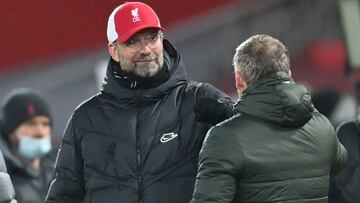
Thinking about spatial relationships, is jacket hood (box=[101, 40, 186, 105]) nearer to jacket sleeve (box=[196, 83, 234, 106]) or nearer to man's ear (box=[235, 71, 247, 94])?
jacket sleeve (box=[196, 83, 234, 106])

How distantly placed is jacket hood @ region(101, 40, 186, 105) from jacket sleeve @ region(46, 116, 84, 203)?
22 cm

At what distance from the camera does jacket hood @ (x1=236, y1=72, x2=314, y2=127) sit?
399 centimetres

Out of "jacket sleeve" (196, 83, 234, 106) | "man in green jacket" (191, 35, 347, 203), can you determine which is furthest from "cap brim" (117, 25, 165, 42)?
"man in green jacket" (191, 35, 347, 203)

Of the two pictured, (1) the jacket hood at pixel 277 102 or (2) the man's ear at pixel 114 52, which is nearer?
(1) the jacket hood at pixel 277 102

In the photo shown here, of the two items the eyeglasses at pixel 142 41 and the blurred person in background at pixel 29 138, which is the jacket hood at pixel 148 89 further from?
the blurred person in background at pixel 29 138

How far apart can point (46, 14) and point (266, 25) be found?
8.08 ft

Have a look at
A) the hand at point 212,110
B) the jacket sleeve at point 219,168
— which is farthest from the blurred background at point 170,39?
the jacket sleeve at point 219,168

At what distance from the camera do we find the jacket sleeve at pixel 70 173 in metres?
4.57

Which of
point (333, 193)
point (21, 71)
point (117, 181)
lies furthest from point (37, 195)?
point (21, 71)

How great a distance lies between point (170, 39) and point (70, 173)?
27.5 feet

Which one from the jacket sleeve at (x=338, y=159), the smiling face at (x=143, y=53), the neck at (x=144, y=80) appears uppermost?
the smiling face at (x=143, y=53)

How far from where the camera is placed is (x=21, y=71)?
12734mm

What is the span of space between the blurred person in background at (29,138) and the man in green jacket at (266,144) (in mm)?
2653

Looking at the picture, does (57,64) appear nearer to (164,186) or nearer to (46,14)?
(46,14)
